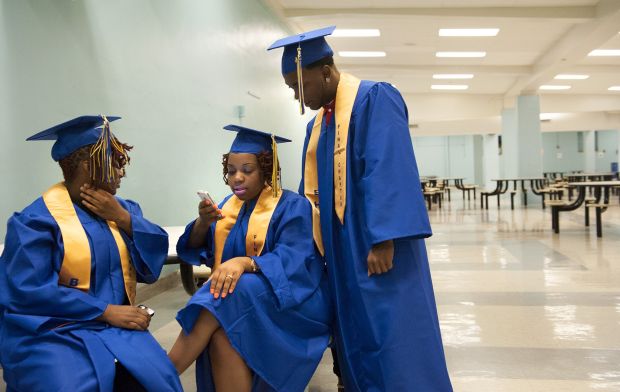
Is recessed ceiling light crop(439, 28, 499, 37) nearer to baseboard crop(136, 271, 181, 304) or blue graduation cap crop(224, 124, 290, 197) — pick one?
baseboard crop(136, 271, 181, 304)

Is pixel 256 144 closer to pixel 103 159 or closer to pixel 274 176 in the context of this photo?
pixel 274 176

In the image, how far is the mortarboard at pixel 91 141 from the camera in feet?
6.20

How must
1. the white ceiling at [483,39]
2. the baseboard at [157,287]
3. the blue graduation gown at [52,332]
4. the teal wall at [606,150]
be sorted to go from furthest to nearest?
the teal wall at [606,150]
the white ceiling at [483,39]
the baseboard at [157,287]
the blue graduation gown at [52,332]

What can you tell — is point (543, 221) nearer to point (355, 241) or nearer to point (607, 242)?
point (607, 242)

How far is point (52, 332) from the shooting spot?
1690 mm

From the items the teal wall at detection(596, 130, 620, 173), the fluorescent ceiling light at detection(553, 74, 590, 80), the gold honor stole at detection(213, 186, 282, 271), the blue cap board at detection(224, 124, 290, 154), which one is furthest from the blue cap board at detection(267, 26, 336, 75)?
the teal wall at detection(596, 130, 620, 173)

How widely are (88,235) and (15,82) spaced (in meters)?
2.00

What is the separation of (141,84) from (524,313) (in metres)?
3.59

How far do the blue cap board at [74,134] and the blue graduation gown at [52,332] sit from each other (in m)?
0.19

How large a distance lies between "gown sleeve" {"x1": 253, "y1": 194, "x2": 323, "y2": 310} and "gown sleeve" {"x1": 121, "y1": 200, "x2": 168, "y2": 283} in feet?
1.21

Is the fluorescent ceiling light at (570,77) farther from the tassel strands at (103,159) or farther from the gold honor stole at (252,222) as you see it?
the tassel strands at (103,159)

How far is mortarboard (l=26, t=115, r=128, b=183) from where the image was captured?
1.89 meters

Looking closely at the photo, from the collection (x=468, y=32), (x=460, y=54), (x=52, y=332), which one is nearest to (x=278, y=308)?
(x=52, y=332)

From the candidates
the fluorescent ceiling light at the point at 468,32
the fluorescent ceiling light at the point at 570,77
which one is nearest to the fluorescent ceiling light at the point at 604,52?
the fluorescent ceiling light at the point at 570,77
